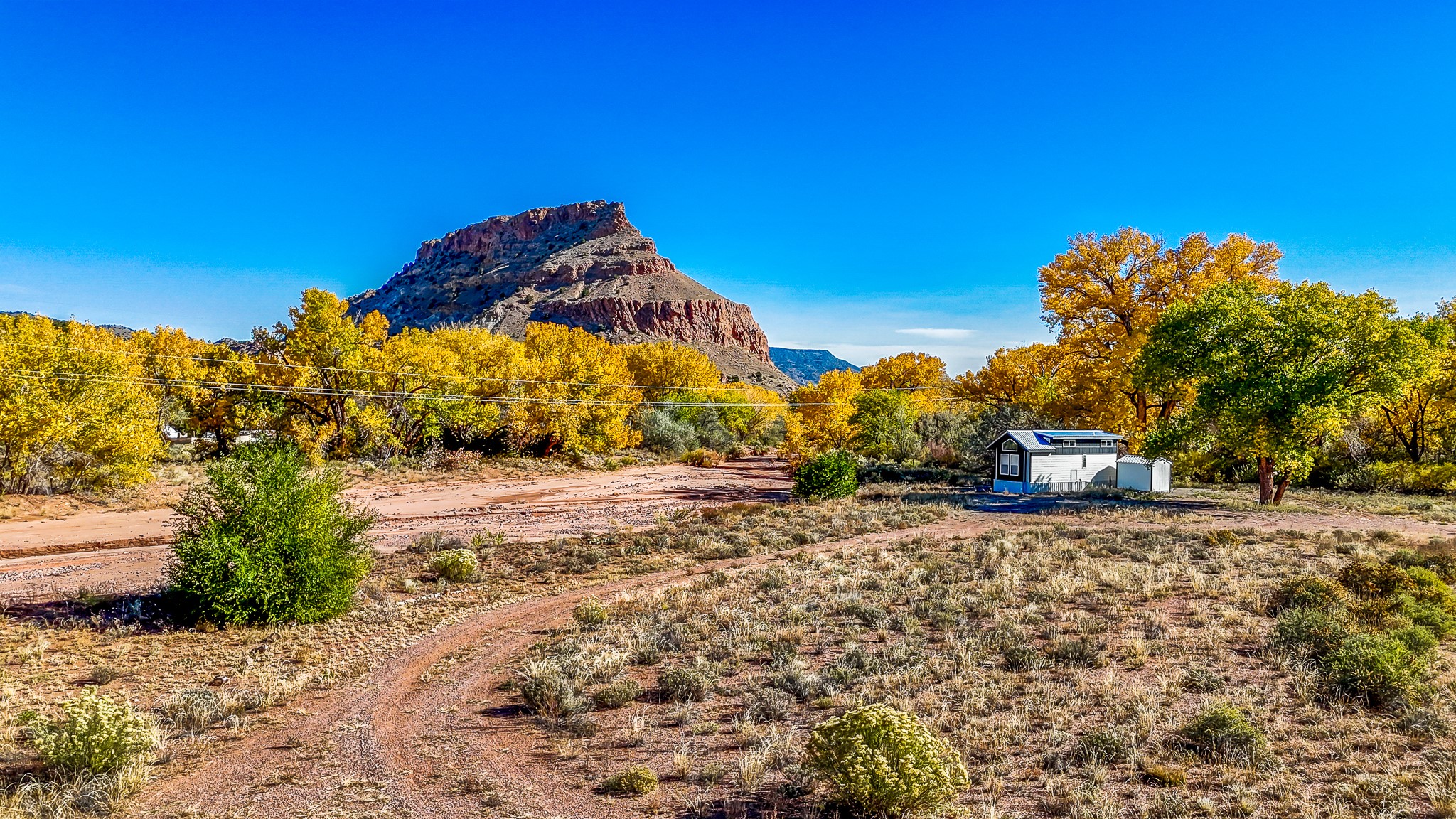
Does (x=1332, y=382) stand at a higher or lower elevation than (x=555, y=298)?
lower

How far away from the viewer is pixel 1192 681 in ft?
29.0

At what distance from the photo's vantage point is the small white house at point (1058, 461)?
3234 centimetres

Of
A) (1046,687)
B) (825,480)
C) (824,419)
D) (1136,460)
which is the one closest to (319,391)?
(825,480)

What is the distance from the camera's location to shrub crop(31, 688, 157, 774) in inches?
269

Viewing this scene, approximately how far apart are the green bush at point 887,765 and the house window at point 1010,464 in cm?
2900

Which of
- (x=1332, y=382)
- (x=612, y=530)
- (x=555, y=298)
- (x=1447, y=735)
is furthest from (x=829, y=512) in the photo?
(x=555, y=298)

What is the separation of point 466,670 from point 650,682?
9.73 ft

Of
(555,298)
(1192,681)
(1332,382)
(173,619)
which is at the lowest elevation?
(173,619)

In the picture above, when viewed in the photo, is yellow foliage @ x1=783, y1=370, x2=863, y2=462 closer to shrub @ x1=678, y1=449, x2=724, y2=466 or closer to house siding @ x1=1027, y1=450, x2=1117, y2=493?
shrub @ x1=678, y1=449, x2=724, y2=466

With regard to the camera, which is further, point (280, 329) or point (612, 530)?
point (280, 329)

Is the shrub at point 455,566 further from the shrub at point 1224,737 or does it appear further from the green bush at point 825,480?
the green bush at point 825,480

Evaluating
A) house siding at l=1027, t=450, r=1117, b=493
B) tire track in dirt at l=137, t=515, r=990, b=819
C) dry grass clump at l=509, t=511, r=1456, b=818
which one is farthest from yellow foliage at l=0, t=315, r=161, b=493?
house siding at l=1027, t=450, r=1117, b=493

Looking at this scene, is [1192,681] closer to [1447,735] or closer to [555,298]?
[1447,735]

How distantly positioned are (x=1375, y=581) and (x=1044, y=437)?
21.1 m
